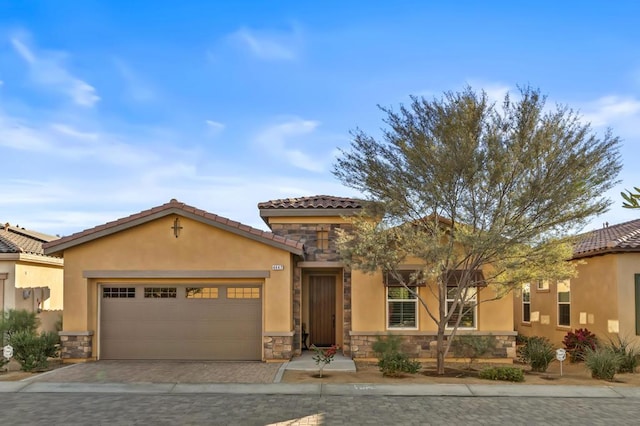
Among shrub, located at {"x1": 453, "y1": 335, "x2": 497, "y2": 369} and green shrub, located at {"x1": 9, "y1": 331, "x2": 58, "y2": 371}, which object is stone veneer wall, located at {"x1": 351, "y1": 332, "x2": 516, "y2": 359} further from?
green shrub, located at {"x1": 9, "y1": 331, "x2": 58, "y2": 371}

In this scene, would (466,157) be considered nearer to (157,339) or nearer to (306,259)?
(306,259)

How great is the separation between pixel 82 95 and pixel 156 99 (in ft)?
6.55

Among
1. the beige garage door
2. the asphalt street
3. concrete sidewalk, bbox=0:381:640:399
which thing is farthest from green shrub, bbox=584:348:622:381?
the beige garage door

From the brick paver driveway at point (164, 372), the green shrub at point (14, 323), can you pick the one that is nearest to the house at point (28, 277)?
the green shrub at point (14, 323)

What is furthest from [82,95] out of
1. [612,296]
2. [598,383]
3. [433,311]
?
[612,296]

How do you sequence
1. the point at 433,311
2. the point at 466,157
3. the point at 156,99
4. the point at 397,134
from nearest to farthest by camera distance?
the point at 466,157 < the point at 397,134 < the point at 156,99 < the point at 433,311

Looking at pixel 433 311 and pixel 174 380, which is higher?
pixel 433 311

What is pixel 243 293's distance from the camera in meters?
17.1

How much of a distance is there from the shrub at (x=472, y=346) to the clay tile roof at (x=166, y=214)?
5.21 metres

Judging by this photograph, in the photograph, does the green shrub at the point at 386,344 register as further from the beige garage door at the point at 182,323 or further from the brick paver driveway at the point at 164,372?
the beige garage door at the point at 182,323

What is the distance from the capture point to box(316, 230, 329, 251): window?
18438mm

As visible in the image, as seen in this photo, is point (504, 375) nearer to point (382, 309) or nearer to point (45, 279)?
point (382, 309)

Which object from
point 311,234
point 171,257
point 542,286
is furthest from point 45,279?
point 542,286

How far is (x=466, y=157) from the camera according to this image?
13.6 meters
